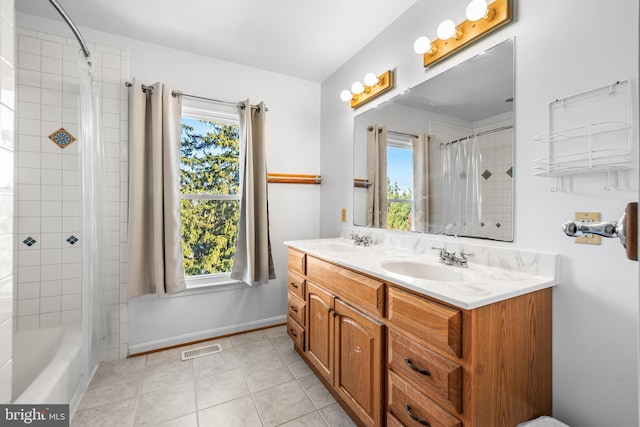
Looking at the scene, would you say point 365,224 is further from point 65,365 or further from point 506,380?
point 65,365

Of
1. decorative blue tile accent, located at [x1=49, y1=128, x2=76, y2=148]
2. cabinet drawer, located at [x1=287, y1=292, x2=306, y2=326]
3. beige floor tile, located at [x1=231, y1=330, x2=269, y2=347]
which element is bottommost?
beige floor tile, located at [x1=231, y1=330, x2=269, y2=347]

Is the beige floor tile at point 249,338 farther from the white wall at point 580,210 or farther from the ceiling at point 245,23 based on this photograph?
the ceiling at point 245,23

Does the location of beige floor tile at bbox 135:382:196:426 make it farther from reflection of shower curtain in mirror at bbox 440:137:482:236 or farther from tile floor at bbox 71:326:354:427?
reflection of shower curtain in mirror at bbox 440:137:482:236

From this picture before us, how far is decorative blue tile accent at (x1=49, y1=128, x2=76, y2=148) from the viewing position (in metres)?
1.85

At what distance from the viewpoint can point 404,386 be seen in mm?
1117

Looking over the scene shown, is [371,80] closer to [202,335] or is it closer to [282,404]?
[282,404]

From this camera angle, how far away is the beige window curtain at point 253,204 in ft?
7.75

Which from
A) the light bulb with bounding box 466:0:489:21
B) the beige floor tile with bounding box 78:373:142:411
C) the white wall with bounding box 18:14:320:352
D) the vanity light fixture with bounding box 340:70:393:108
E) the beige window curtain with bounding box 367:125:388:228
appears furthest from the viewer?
the white wall with bounding box 18:14:320:352

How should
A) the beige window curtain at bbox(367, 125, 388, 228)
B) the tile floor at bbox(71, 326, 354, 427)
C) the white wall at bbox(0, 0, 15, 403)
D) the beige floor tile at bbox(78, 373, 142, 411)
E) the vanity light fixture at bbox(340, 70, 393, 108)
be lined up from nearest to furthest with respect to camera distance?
the white wall at bbox(0, 0, 15, 403), the tile floor at bbox(71, 326, 354, 427), the beige floor tile at bbox(78, 373, 142, 411), the vanity light fixture at bbox(340, 70, 393, 108), the beige window curtain at bbox(367, 125, 388, 228)

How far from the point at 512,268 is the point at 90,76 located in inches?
105

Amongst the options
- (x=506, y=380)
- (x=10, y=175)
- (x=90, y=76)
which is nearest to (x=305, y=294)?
(x=506, y=380)

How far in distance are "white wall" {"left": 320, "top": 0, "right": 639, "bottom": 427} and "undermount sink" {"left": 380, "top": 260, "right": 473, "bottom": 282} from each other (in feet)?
0.94

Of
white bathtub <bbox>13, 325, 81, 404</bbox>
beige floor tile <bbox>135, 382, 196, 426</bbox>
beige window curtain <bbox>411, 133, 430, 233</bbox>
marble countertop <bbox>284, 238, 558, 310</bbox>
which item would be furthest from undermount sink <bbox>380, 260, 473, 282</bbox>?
white bathtub <bbox>13, 325, 81, 404</bbox>

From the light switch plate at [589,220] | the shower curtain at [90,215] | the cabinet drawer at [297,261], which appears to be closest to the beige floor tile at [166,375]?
the shower curtain at [90,215]
